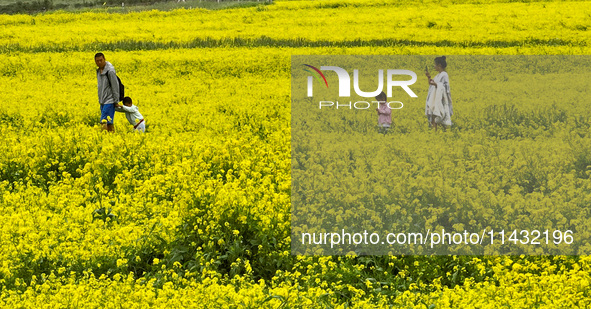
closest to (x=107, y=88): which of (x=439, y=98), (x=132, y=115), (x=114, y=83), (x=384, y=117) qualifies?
(x=114, y=83)

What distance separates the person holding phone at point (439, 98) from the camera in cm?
1054

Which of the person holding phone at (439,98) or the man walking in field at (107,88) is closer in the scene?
the person holding phone at (439,98)

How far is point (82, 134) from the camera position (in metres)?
11.0

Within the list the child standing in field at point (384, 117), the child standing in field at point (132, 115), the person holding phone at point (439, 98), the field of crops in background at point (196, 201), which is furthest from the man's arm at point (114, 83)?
the person holding phone at point (439, 98)

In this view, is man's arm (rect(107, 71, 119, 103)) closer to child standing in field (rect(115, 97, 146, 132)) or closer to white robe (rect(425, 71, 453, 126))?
child standing in field (rect(115, 97, 146, 132))

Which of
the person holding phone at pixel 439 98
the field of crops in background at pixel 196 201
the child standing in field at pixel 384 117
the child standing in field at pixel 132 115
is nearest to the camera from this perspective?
the field of crops in background at pixel 196 201

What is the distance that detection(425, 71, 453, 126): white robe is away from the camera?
10570mm

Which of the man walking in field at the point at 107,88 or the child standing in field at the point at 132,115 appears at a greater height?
the man walking in field at the point at 107,88

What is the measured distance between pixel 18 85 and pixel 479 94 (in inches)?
499

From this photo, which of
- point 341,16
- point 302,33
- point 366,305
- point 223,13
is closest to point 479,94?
point 366,305

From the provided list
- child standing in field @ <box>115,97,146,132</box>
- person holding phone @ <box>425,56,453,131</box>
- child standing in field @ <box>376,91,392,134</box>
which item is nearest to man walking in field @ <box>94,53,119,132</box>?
child standing in field @ <box>115,97,146,132</box>

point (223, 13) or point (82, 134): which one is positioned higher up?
point (223, 13)

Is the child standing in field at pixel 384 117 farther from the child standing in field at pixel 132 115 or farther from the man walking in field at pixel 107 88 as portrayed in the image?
the man walking in field at pixel 107 88

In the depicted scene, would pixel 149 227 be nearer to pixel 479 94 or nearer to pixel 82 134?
pixel 82 134
